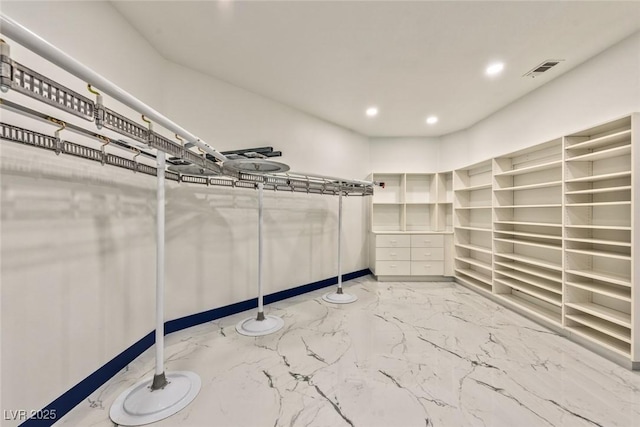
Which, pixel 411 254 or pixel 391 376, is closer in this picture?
pixel 391 376

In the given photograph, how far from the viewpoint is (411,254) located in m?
4.23

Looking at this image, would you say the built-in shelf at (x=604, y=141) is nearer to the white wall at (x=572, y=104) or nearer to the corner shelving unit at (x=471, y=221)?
the white wall at (x=572, y=104)

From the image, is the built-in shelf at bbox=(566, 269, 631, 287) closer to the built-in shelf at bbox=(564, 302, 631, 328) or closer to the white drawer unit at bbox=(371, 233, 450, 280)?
the built-in shelf at bbox=(564, 302, 631, 328)

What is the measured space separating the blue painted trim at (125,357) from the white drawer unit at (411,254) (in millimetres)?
1522

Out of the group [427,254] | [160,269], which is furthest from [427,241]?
[160,269]

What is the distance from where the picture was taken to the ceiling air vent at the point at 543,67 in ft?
7.94

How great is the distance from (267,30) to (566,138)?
302 centimetres

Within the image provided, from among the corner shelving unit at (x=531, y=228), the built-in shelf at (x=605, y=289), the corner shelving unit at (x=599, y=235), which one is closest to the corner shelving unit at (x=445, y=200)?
the corner shelving unit at (x=531, y=228)

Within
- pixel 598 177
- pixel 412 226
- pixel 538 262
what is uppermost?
pixel 598 177

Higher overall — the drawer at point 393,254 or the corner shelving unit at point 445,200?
the corner shelving unit at point 445,200

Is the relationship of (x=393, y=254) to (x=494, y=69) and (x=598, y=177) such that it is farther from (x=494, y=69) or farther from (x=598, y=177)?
(x=494, y=69)

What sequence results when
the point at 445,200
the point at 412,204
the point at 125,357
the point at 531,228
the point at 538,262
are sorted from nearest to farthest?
the point at 125,357, the point at 538,262, the point at 531,228, the point at 445,200, the point at 412,204

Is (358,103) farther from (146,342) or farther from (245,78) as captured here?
(146,342)

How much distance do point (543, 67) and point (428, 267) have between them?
3.04 meters
